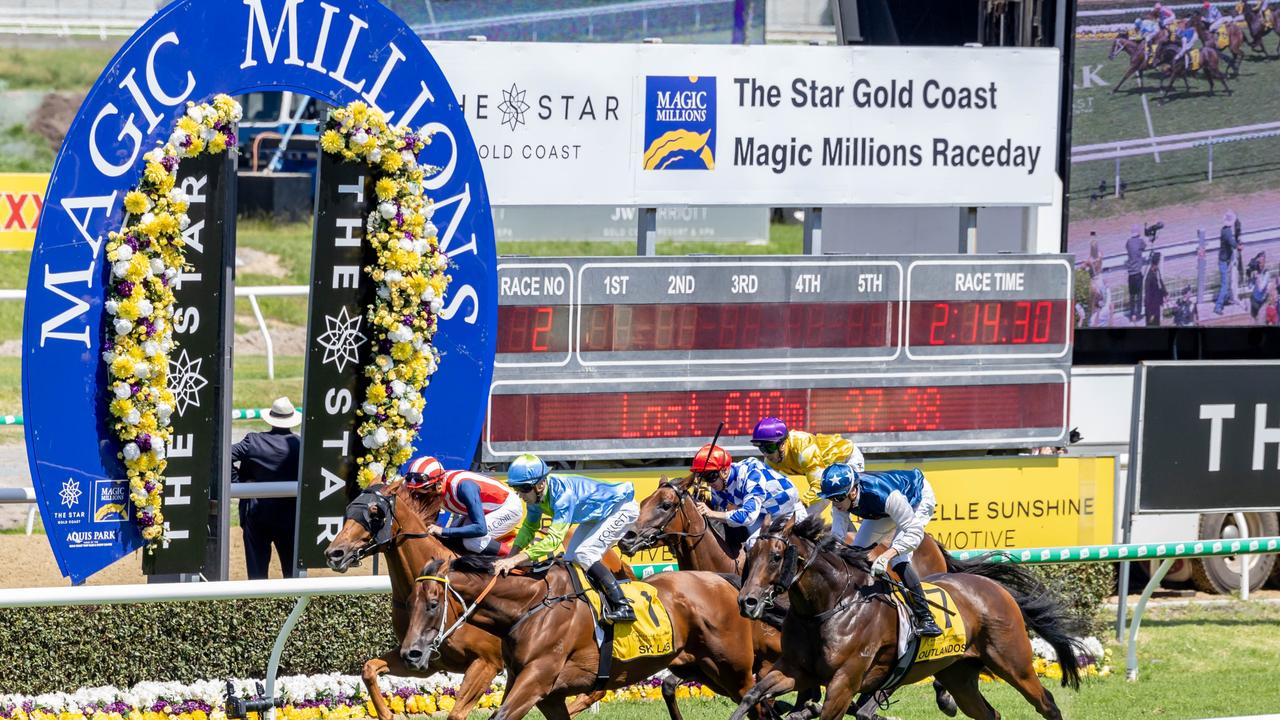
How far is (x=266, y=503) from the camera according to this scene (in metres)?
8.85

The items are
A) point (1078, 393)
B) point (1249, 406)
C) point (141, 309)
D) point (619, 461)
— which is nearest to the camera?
point (141, 309)

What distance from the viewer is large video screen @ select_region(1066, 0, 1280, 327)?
11.7 m

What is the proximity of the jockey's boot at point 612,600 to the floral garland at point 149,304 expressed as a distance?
2082 millimetres

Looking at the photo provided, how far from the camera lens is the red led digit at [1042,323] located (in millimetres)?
9812

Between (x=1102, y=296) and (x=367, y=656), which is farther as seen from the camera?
(x=1102, y=296)

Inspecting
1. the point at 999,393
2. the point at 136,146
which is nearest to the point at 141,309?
the point at 136,146

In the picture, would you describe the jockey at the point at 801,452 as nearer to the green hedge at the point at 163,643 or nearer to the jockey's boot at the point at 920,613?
the jockey's boot at the point at 920,613

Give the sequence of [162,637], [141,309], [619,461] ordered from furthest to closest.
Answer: [619,461] → [162,637] → [141,309]

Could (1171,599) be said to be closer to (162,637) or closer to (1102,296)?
(1102,296)

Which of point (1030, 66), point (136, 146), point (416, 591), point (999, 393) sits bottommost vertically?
point (416, 591)

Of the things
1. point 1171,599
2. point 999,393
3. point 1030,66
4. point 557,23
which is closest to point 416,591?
point 999,393

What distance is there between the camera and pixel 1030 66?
33.3ft

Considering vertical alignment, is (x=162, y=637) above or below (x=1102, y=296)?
below

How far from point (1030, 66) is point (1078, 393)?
2.21 metres
